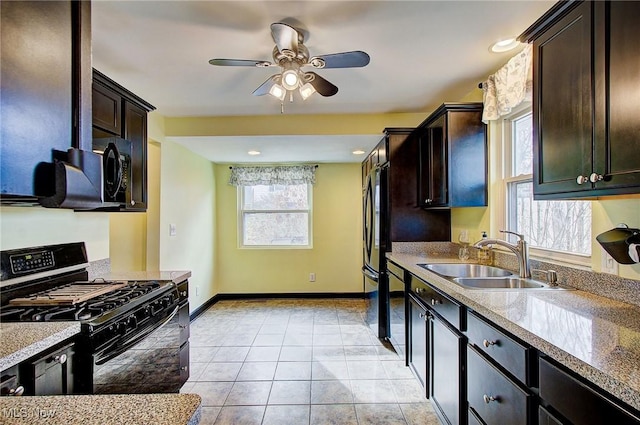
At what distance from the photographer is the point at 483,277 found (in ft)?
7.13

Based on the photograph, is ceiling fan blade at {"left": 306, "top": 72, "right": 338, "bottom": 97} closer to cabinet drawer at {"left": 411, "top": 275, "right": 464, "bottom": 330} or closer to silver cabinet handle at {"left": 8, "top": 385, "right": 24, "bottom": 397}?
cabinet drawer at {"left": 411, "top": 275, "right": 464, "bottom": 330}

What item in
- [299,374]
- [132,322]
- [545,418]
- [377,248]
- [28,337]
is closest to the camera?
[545,418]

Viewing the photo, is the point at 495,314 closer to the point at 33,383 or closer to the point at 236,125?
the point at 33,383

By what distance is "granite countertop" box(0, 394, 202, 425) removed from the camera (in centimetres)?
64

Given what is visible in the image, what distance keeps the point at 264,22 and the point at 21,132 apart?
1578 millimetres

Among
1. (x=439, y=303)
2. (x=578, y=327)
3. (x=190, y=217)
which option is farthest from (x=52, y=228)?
(x=578, y=327)

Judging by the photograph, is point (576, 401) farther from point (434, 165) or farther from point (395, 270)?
point (434, 165)

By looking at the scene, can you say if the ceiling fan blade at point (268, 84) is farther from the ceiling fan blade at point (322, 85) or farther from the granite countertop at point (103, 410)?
the granite countertop at point (103, 410)

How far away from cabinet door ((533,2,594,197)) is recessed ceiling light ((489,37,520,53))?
1.72 ft

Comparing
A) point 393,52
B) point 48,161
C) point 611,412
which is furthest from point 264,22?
point 611,412

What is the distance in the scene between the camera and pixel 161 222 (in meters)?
3.28

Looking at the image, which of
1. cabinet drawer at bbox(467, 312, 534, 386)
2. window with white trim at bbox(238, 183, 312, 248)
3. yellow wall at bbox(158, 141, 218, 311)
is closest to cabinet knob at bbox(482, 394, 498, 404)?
cabinet drawer at bbox(467, 312, 534, 386)

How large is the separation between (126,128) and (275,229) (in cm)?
298

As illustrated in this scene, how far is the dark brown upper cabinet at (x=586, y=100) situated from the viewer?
1019 mm
